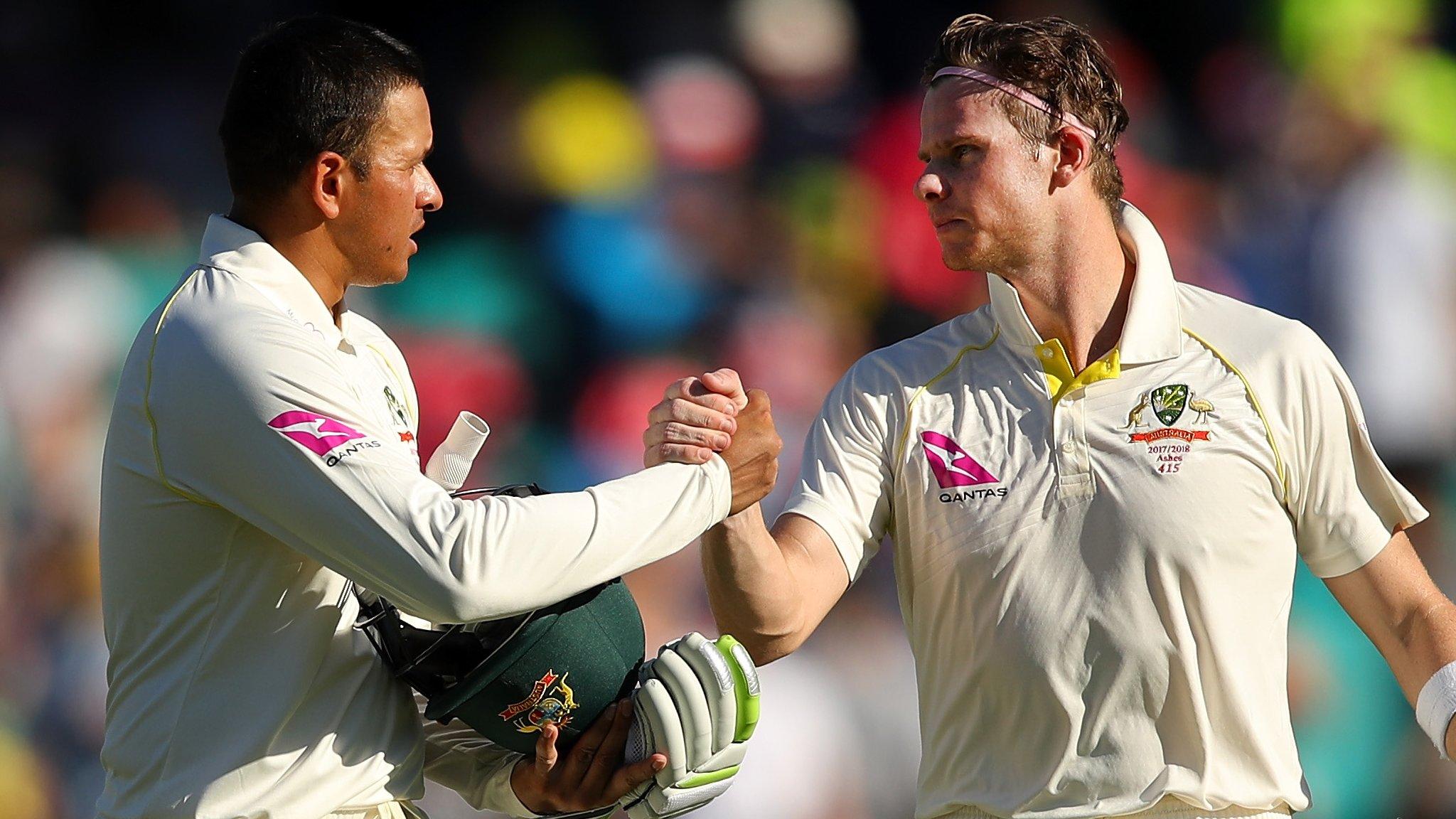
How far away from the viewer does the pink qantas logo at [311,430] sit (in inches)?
75.0

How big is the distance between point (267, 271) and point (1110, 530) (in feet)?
4.44

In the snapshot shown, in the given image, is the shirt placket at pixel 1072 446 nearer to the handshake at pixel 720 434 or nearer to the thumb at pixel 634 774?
the handshake at pixel 720 434

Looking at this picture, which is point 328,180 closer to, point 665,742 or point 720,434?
point 720,434

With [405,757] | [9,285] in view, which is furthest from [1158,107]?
[405,757]

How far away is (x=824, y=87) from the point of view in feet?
18.7

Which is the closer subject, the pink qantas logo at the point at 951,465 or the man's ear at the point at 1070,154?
the pink qantas logo at the point at 951,465

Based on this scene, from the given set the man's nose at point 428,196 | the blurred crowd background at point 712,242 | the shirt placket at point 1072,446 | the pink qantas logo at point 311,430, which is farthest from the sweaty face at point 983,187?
the blurred crowd background at point 712,242

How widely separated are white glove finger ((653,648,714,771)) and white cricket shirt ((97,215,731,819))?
0.64 ft

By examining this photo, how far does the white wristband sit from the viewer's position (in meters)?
2.43

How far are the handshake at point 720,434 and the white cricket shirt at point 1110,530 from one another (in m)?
0.27

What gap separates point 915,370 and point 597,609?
80cm

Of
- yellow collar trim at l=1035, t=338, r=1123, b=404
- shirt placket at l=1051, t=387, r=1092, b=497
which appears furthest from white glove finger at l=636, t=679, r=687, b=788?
yellow collar trim at l=1035, t=338, r=1123, b=404

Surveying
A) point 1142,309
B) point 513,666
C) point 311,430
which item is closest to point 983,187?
point 1142,309

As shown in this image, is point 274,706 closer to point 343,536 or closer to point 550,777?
point 343,536
